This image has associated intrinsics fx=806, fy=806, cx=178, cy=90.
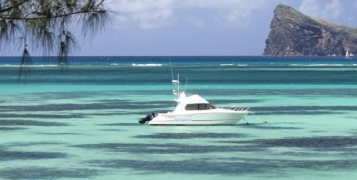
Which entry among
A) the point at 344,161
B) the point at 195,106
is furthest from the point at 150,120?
the point at 344,161

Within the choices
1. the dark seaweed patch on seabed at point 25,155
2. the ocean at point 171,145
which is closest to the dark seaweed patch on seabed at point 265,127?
the ocean at point 171,145

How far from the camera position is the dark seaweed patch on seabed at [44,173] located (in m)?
19.1

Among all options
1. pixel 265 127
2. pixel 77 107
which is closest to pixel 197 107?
pixel 265 127

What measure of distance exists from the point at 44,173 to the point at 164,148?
210 inches

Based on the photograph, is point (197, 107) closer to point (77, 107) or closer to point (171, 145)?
point (171, 145)

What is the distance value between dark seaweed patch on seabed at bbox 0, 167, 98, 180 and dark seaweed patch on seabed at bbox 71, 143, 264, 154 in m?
3.53

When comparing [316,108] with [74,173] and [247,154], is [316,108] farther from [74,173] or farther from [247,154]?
[74,173]

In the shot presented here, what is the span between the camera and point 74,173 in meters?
19.5

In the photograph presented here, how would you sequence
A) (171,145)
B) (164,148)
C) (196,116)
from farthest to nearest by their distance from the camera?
(196,116) < (171,145) < (164,148)

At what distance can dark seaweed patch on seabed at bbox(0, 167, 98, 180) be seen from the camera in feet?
62.7

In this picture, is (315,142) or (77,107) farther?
(77,107)

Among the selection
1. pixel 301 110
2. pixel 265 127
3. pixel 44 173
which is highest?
pixel 301 110

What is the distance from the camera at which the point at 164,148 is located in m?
24.0

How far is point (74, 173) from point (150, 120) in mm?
10961
